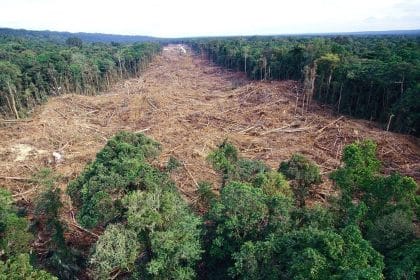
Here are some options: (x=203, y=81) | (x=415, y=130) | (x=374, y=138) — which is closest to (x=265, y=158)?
(x=374, y=138)

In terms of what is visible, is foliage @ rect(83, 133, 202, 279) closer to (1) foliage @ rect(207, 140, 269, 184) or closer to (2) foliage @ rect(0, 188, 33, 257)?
(2) foliage @ rect(0, 188, 33, 257)

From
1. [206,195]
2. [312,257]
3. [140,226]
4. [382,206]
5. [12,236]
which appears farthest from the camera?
[206,195]

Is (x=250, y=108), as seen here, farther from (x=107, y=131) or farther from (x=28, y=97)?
(x=28, y=97)

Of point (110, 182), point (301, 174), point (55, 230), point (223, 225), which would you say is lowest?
point (55, 230)

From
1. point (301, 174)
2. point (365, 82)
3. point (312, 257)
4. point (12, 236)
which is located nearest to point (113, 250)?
point (12, 236)

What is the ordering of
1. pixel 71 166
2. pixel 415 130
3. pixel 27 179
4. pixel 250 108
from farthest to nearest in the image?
pixel 250 108 < pixel 415 130 < pixel 71 166 < pixel 27 179

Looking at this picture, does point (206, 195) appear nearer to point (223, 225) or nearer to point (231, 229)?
point (223, 225)
